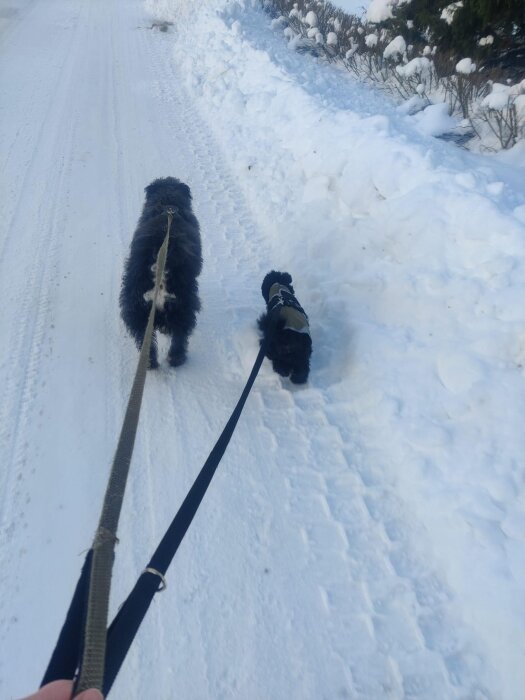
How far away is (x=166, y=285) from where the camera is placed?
379cm

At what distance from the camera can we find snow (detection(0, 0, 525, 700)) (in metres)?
2.57

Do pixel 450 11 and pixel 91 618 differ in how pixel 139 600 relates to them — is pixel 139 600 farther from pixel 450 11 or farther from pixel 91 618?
pixel 450 11

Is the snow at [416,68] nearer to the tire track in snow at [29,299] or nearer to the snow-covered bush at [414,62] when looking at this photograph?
the snow-covered bush at [414,62]

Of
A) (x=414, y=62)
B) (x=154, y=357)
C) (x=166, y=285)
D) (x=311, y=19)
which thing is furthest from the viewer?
(x=311, y=19)

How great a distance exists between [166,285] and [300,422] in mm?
1424

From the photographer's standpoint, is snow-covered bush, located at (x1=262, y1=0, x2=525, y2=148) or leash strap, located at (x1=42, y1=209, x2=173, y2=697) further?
snow-covered bush, located at (x1=262, y1=0, x2=525, y2=148)

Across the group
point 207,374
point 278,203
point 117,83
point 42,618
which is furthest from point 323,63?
point 42,618

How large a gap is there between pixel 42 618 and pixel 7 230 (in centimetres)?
443

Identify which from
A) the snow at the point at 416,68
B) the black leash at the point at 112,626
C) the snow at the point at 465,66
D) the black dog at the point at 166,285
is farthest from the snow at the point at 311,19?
the black leash at the point at 112,626

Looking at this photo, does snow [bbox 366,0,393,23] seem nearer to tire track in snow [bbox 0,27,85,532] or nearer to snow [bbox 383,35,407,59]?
snow [bbox 383,35,407,59]

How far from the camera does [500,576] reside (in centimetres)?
271

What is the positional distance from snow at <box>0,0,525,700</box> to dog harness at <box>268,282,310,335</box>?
0.46 metres

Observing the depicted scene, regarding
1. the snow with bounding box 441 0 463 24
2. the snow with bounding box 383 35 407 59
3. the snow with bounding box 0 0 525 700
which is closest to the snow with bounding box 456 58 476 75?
the snow with bounding box 441 0 463 24

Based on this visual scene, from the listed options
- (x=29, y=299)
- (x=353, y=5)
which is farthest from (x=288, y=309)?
(x=353, y=5)
